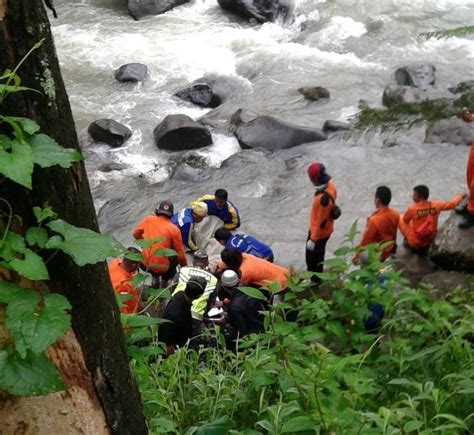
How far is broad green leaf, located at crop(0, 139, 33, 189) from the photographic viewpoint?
4.47ft

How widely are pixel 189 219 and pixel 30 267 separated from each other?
229 inches

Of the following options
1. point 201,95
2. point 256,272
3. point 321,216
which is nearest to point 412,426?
point 256,272

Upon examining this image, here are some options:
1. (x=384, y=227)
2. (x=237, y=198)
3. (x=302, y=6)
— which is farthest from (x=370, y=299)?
(x=302, y=6)

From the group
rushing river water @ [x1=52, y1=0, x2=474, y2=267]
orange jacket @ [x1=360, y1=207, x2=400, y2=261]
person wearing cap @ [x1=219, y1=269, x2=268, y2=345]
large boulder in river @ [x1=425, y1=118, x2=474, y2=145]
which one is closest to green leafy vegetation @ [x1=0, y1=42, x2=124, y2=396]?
person wearing cap @ [x1=219, y1=269, x2=268, y2=345]

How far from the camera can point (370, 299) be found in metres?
3.09

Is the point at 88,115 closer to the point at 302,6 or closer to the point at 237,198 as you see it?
the point at 237,198

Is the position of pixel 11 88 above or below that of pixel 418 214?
above

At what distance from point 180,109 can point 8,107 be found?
38.3 feet

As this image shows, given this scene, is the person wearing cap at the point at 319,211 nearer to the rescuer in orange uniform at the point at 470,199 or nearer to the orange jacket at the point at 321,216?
the orange jacket at the point at 321,216

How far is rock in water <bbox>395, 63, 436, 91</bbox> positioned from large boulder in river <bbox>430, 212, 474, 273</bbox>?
606 cm

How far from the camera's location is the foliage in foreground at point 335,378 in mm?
2252

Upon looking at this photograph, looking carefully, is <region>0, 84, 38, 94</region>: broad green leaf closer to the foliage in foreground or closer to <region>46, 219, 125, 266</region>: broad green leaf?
<region>46, 219, 125, 266</region>: broad green leaf

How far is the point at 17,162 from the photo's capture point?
139 centimetres

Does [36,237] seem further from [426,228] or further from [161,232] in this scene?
[426,228]
